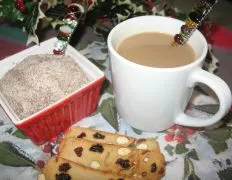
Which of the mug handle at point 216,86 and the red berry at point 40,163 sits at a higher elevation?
the mug handle at point 216,86

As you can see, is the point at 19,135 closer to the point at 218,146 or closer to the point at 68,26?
the point at 68,26

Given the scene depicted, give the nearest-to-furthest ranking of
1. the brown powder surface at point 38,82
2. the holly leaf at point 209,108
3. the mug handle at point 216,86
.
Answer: the mug handle at point 216,86 → the brown powder surface at point 38,82 → the holly leaf at point 209,108

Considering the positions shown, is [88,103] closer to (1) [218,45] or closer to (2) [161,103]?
(2) [161,103]

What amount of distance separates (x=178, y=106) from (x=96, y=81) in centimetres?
20

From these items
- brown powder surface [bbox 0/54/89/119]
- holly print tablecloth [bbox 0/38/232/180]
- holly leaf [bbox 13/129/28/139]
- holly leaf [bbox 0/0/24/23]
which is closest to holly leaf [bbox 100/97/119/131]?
holly print tablecloth [bbox 0/38/232/180]

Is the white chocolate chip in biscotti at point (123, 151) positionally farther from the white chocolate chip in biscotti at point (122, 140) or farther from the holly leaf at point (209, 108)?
the holly leaf at point (209, 108)

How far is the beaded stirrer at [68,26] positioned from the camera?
810mm

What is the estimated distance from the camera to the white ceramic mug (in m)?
0.62

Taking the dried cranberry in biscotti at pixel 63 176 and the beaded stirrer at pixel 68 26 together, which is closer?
the dried cranberry in biscotti at pixel 63 176

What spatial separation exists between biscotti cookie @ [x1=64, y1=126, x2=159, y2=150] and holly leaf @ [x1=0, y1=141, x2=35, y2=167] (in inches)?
4.1

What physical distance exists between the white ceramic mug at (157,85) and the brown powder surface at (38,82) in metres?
0.11

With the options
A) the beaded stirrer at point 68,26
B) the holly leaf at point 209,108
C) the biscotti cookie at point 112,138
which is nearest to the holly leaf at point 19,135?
the biscotti cookie at point 112,138

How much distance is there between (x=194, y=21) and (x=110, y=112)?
0.31 m

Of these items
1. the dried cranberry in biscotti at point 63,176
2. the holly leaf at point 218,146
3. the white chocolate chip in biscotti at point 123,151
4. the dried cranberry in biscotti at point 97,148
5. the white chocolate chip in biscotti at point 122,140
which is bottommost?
the holly leaf at point 218,146
